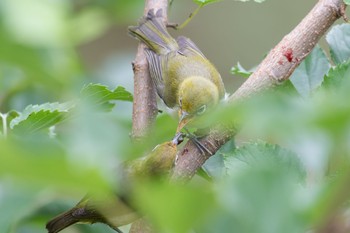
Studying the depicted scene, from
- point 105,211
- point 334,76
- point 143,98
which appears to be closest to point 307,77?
point 334,76

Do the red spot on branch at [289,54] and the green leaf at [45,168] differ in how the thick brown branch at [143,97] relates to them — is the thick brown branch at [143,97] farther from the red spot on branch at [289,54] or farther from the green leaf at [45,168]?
the green leaf at [45,168]

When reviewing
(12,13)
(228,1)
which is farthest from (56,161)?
(228,1)

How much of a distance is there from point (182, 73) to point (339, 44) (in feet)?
5.83

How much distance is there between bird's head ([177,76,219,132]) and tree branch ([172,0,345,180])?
1.32 meters

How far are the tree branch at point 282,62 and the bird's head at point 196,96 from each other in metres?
1.32

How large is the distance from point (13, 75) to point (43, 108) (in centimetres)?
32

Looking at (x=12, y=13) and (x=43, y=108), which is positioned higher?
(x=43, y=108)

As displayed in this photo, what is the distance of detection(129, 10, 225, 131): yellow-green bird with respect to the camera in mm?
2570

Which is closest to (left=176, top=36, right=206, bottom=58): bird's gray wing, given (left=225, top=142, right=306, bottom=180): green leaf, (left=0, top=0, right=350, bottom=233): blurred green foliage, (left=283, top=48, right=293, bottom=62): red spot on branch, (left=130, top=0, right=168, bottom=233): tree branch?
(left=130, top=0, right=168, bottom=233): tree branch

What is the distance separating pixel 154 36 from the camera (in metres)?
2.65

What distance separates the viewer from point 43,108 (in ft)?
3.39

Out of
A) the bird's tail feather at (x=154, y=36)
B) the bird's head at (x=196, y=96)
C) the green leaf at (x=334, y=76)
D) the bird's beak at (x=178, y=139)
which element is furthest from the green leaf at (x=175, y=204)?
the bird's head at (x=196, y=96)

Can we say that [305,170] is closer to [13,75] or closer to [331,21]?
[331,21]

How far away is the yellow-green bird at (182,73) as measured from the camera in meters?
2.57
